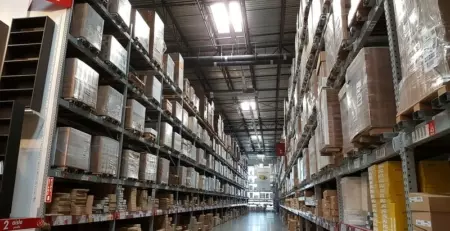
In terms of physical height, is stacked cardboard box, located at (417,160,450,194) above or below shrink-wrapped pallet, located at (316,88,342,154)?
below

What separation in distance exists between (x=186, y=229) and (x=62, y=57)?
698 centimetres

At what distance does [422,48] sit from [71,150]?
11.3 feet

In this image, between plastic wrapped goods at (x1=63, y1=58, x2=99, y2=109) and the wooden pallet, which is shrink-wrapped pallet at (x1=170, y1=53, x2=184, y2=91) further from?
the wooden pallet

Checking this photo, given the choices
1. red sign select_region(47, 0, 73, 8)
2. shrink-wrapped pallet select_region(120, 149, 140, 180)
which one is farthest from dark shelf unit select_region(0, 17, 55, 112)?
shrink-wrapped pallet select_region(120, 149, 140, 180)

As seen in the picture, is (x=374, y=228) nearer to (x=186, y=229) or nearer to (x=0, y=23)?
(x=0, y=23)

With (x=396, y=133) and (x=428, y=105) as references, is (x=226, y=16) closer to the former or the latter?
(x=396, y=133)

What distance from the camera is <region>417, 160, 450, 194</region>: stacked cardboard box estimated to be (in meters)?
2.07

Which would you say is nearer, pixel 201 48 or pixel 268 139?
pixel 201 48

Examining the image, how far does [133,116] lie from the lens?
547cm

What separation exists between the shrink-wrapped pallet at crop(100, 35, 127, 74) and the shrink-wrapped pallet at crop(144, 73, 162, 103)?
1.13 m

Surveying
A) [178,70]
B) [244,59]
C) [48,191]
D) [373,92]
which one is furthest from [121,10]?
[244,59]

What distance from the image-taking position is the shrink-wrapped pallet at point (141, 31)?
558 cm

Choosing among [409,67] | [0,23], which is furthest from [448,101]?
[0,23]

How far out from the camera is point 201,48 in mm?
11953
